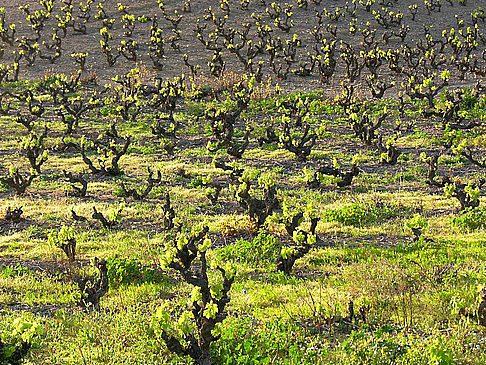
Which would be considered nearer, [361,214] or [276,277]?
[276,277]

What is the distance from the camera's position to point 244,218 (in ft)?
30.9

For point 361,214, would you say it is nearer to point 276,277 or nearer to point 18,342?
point 276,277

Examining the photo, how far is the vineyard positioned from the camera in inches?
211

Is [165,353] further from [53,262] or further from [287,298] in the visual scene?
[53,262]

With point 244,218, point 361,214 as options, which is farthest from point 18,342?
point 361,214

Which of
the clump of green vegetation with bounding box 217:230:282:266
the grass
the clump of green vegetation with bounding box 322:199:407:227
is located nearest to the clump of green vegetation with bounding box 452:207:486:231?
the grass

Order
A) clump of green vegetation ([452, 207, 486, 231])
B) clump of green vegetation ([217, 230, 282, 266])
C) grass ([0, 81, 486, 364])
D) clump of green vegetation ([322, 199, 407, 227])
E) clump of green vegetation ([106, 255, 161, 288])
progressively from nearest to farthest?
1. grass ([0, 81, 486, 364])
2. clump of green vegetation ([106, 255, 161, 288])
3. clump of green vegetation ([217, 230, 282, 266])
4. clump of green vegetation ([452, 207, 486, 231])
5. clump of green vegetation ([322, 199, 407, 227])

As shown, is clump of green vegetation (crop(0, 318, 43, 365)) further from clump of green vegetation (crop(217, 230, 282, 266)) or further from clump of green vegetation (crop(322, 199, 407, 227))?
clump of green vegetation (crop(322, 199, 407, 227))

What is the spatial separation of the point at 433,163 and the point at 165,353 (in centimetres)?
782

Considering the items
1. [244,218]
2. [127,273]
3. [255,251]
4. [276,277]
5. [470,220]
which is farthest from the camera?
[244,218]

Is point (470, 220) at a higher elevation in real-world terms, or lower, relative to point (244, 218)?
higher

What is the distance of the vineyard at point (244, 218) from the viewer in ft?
17.6

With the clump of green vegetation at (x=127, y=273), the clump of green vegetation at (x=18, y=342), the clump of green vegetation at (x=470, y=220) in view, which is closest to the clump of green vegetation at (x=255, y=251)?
the clump of green vegetation at (x=127, y=273)

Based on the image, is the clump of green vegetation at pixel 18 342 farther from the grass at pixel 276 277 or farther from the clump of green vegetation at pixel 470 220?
the clump of green vegetation at pixel 470 220
